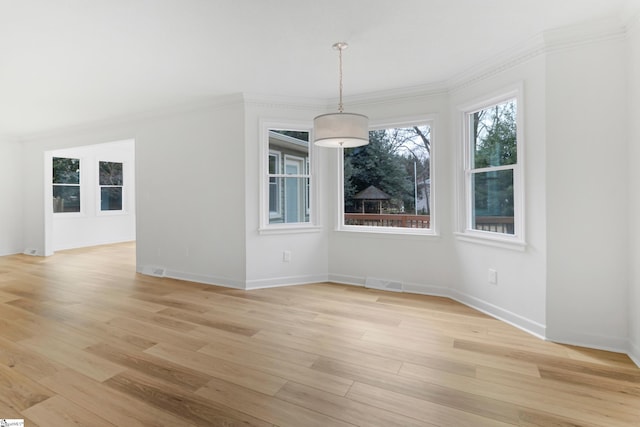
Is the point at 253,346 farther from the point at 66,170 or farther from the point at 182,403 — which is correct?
the point at 66,170

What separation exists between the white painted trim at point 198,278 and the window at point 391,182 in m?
1.72

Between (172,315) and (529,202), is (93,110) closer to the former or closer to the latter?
(172,315)

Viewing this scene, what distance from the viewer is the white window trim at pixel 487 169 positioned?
3135mm

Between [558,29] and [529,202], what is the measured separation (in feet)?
4.74

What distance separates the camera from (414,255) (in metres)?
4.30

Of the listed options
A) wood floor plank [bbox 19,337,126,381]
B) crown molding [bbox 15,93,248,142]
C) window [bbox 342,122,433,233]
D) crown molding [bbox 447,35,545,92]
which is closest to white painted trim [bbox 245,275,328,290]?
window [bbox 342,122,433,233]

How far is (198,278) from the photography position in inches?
193

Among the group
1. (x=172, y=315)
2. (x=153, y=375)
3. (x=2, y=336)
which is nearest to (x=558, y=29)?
(x=153, y=375)

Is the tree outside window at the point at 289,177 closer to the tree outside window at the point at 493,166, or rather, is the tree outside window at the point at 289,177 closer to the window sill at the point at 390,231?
the window sill at the point at 390,231

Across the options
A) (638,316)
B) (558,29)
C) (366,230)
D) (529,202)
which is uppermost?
(558,29)

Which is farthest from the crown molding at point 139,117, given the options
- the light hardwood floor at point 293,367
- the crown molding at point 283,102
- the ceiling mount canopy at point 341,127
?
the light hardwood floor at point 293,367

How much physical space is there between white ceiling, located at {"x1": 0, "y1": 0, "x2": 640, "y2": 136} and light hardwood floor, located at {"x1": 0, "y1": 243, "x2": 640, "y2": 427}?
2.59 m

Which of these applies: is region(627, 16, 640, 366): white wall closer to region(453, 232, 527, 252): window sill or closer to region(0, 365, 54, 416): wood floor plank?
region(453, 232, 527, 252): window sill

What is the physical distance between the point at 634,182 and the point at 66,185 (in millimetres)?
10169
